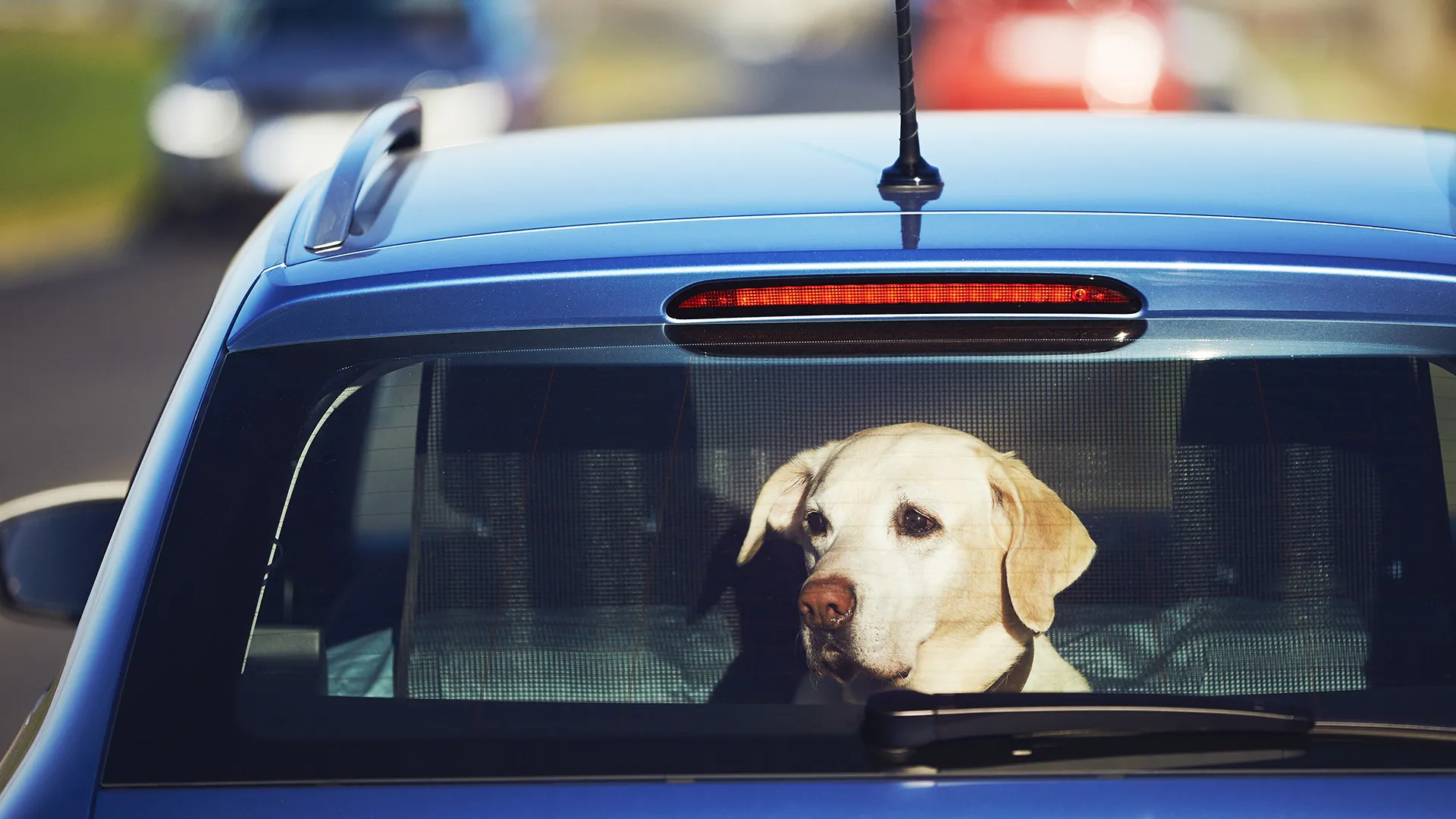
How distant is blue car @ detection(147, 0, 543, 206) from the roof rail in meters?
9.54

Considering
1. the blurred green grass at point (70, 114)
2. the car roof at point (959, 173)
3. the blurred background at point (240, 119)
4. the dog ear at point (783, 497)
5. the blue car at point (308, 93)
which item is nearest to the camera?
the dog ear at point (783, 497)

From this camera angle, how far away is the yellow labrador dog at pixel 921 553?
1.82 m

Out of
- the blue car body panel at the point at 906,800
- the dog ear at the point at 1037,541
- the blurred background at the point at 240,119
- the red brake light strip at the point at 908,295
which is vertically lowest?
the blue car body panel at the point at 906,800

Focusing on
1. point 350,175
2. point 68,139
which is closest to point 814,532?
point 350,175

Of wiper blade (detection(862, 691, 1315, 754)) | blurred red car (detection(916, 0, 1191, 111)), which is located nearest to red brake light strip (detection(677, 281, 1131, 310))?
wiper blade (detection(862, 691, 1315, 754))

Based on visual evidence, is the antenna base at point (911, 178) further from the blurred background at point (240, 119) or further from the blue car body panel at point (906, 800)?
the blurred background at point (240, 119)

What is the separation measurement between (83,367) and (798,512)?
8.64 meters

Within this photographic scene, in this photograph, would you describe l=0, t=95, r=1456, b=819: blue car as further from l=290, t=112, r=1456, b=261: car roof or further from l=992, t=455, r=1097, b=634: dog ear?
l=290, t=112, r=1456, b=261: car roof

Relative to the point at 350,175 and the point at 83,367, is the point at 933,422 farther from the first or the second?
the point at 83,367

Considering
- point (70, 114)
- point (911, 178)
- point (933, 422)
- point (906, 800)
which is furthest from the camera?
point (70, 114)

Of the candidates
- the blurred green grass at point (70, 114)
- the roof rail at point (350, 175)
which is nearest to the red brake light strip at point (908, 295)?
the roof rail at point (350, 175)

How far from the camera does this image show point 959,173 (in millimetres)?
2312

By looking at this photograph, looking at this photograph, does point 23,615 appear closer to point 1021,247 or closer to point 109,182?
point 1021,247

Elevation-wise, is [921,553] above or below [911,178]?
below
